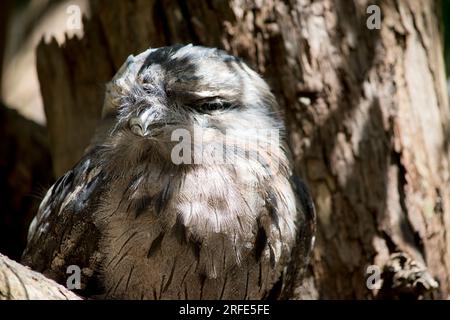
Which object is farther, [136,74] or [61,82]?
[61,82]

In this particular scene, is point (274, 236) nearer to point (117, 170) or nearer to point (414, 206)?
point (117, 170)

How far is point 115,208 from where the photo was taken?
11.1ft

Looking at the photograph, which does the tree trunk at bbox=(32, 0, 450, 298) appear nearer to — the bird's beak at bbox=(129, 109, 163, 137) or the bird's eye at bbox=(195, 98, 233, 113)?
the bird's eye at bbox=(195, 98, 233, 113)

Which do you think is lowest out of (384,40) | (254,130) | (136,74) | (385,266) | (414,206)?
(385,266)

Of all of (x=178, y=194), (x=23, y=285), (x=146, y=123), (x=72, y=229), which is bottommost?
(x=23, y=285)

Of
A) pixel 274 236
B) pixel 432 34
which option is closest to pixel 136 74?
pixel 274 236

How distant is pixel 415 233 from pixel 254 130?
4.27ft

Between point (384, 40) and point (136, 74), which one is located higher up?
point (384, 40)

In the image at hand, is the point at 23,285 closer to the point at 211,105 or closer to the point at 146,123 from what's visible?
the point at 146,123

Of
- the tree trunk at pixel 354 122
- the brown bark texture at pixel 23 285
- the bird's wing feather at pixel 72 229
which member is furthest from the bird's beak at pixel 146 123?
the tree trunk at pixel 354 122

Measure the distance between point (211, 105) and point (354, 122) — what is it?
1.21m

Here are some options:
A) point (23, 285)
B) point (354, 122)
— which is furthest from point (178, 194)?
A: point (354, 122)

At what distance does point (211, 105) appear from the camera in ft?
11.2

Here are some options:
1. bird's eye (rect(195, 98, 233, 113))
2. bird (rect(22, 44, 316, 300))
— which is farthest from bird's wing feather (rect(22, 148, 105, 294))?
bird's eye (rect(195, 98, 233, 113))
